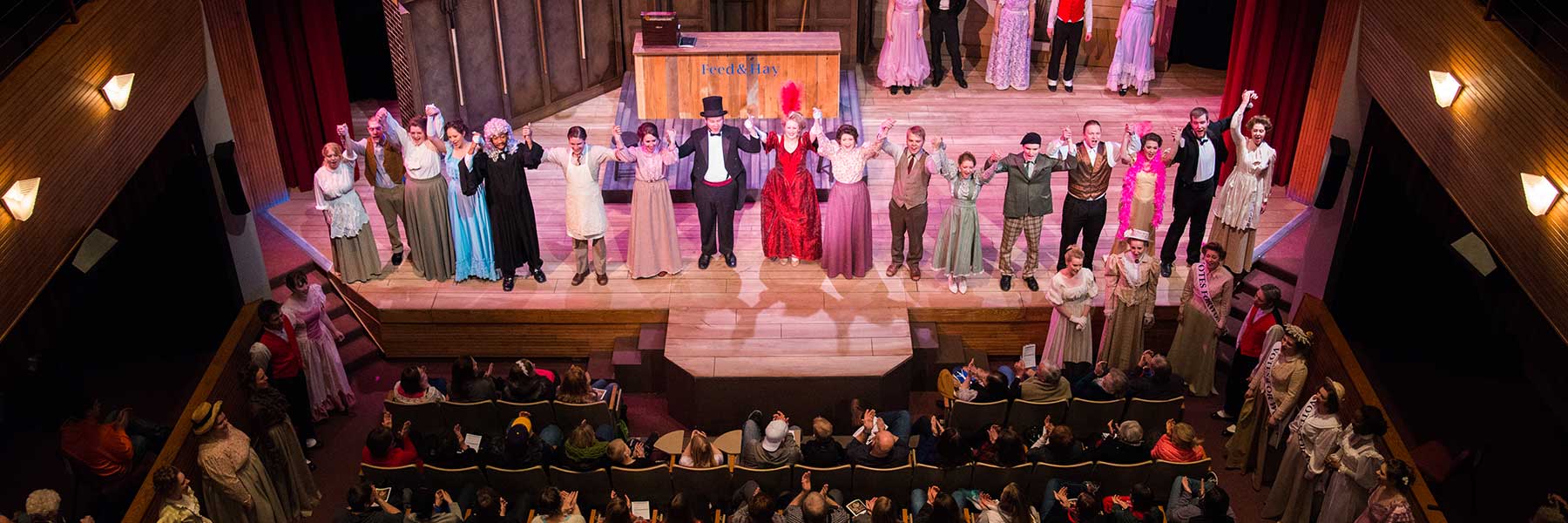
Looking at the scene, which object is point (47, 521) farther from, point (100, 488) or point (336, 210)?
point (336, 210)

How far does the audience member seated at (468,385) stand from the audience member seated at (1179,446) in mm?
3780

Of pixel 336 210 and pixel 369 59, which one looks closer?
pixel 336 210

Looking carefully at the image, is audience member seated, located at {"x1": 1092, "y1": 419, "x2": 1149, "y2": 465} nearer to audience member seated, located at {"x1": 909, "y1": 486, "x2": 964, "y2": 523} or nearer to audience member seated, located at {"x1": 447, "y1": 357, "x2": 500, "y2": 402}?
audience member seated, located at {"x1": 909, "y1": 486, "x2": 964, "y2": 523}

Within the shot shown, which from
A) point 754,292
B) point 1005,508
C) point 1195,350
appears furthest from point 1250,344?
point 754,292

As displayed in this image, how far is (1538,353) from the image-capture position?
559 cm

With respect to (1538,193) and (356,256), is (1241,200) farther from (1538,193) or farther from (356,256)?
(356,256)

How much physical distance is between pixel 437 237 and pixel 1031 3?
6.00 metres

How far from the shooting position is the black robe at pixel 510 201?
26.0 feet

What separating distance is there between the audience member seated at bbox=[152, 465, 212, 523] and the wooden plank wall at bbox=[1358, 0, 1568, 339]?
609cm

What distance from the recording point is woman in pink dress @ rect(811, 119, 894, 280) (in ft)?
26.2

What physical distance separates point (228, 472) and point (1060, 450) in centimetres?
432

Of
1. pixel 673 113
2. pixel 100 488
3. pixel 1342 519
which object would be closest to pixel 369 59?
pixel 673 113

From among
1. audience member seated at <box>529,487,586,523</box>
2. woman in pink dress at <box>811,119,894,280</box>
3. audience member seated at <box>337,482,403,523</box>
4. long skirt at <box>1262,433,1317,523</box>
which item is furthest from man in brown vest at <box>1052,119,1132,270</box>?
audience member seated at <box>337,482,403,523</box>

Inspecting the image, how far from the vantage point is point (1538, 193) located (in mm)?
5305
